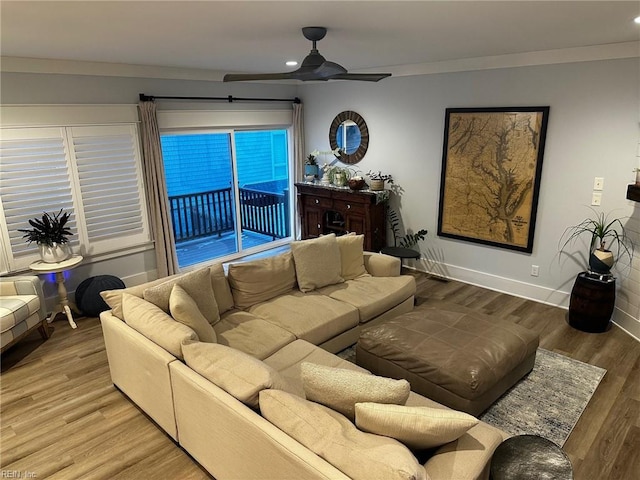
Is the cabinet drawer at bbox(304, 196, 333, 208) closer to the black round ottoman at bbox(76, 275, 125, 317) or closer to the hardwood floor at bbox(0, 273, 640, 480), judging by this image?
the black round ottoman at bbox(76, 275, 125, 317)

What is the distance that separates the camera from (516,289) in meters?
4.90

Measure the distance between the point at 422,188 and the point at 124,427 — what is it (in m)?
4.13

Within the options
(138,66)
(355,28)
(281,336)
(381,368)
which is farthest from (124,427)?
(138,66)

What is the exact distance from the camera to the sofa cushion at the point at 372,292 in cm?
368

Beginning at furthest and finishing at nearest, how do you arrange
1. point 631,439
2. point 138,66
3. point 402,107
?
point 402,107 < point 138,66 < point 631,439

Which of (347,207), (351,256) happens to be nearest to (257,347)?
(351,256)

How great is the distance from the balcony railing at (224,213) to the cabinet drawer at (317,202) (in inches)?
34.3

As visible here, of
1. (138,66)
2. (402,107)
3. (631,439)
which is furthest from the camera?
(402,107)

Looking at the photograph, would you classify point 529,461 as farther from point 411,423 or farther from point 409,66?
point 409,66

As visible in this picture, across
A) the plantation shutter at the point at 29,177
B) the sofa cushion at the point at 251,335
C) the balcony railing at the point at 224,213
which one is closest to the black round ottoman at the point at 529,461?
the sofa cushion at the point at 251,335

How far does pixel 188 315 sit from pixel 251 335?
1.76 ft

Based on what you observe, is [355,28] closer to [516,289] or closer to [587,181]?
[587,181]

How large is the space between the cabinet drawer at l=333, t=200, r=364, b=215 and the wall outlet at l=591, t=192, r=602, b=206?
2542mm

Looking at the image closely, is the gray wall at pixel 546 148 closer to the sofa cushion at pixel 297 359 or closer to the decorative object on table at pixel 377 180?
the decorative object on table at pixel 377 180
